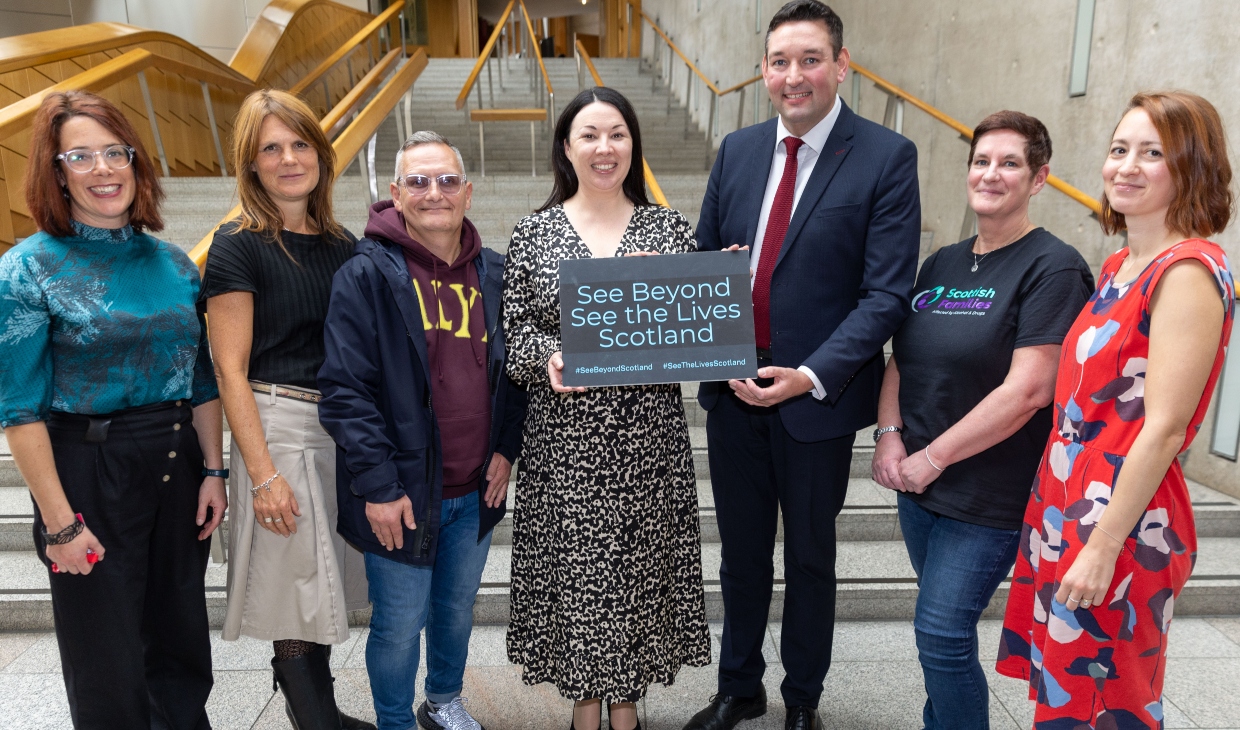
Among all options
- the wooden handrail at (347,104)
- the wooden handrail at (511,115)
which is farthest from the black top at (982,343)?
the wooden handrail at (511,115)

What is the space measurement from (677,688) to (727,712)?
294 mm

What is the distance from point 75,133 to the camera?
163cm

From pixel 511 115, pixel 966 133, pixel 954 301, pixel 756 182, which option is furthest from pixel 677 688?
pixel 511 115

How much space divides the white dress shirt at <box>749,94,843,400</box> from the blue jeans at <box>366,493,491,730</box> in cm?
103

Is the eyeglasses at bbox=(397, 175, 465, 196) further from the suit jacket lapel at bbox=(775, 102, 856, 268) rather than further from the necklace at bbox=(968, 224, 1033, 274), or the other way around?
the necklace at bbox=(968, 224, 1033, 274)

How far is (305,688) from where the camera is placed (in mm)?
1969

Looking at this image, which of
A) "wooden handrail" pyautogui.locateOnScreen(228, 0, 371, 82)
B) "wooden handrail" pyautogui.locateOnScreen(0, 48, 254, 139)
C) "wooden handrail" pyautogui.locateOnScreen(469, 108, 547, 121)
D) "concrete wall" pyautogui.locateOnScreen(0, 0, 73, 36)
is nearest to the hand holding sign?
"wooden handrail" pyautogui.locateOnScreen(0, 48, 254, 139)

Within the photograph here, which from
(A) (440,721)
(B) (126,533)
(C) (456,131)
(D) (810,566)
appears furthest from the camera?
(C) (456,131)

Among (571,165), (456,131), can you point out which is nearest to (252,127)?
(571,165)

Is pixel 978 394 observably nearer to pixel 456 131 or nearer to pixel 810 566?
pixel 810 566

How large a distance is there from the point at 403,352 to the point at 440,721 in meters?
1.22

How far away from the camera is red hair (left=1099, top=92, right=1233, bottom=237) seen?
1.40 meters

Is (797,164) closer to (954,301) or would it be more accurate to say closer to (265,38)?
(954,301)

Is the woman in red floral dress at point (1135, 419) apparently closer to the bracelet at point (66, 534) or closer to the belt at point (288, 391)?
the belt at point (288, 391)
